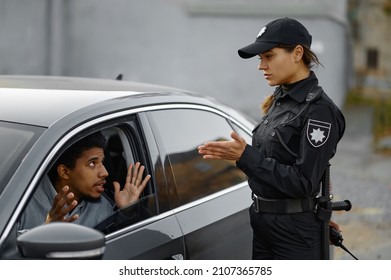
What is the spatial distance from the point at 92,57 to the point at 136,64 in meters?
0.89

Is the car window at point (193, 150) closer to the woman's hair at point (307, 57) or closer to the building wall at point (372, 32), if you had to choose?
the woman's hair at point (307, 57)

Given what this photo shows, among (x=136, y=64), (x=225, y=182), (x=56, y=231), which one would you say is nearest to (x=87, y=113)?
(x=56, y=231)

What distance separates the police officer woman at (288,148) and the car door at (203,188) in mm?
285

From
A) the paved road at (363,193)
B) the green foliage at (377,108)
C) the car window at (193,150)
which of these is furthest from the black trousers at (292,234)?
the green foliage at (377,108)

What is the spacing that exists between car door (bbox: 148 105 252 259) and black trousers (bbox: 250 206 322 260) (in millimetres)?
314

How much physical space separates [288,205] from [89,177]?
2.82 feet

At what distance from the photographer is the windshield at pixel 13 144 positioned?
260 centimetres

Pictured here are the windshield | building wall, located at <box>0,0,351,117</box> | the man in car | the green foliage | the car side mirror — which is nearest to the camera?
the car side mirror

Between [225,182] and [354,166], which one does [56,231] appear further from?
[354,166]

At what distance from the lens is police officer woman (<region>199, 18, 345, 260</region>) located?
2.94 metres

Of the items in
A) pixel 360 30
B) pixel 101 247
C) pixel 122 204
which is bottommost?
pixel 101 247

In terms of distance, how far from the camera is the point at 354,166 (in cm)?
1173

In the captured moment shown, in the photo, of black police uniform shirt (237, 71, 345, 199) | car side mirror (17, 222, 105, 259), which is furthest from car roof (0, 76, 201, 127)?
black police uniform shirt (237, 71, 345, 199)

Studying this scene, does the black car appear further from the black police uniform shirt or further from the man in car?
the black police uniform shirt
